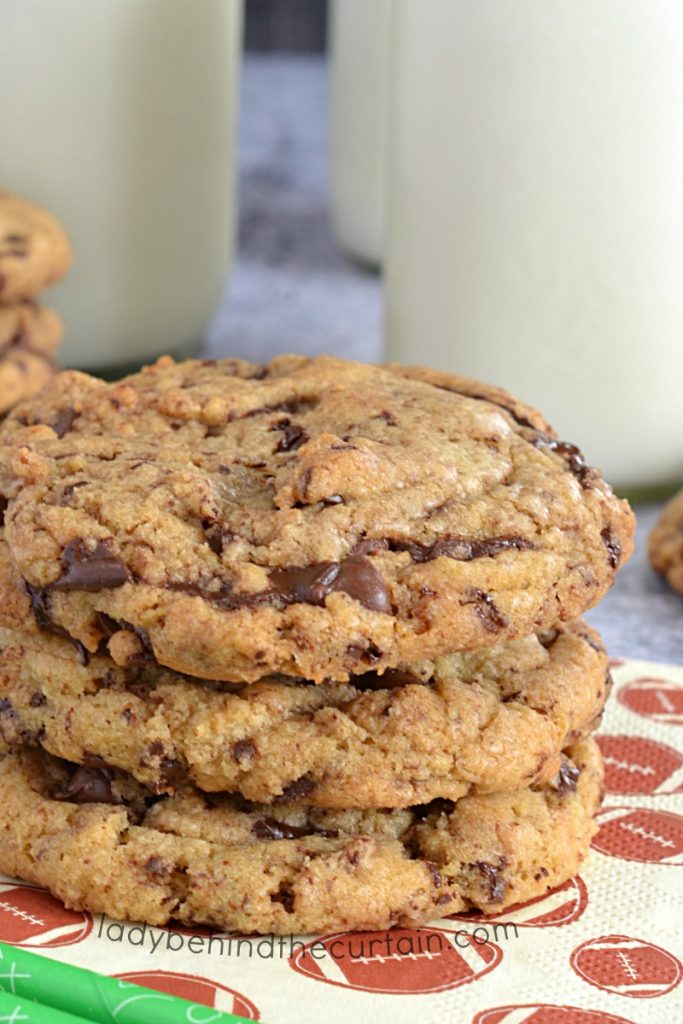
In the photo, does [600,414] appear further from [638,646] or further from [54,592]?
[54,592]

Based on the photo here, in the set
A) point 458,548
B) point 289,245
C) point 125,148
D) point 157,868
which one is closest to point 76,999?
point 157,868

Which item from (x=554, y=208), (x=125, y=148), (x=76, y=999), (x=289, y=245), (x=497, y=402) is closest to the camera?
(x=76, y=999)

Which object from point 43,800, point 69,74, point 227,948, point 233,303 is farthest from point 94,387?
point 233,303

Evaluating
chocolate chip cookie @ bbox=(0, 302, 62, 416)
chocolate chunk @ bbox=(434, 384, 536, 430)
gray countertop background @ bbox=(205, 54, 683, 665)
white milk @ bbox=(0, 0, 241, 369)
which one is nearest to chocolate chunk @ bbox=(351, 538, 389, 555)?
chocolate chunk @ bbox=(434, 384, 536, 430)

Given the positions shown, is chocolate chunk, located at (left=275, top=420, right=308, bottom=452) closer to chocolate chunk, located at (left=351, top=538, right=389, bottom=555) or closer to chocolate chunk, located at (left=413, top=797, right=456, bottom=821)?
chocolate chunk, located at (left=351, top=538, right=389, bottom=555)

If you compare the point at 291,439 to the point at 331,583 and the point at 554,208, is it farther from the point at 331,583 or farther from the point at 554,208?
the point at 554,208

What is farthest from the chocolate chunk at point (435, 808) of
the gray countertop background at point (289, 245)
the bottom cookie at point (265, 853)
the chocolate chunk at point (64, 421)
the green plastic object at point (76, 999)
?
the gray countertop background at point (289, 245)

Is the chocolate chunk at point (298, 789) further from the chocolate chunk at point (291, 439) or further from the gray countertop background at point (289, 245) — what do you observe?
the gray countertop background at point (289, 245)
